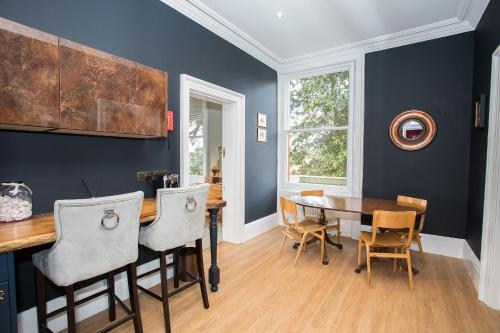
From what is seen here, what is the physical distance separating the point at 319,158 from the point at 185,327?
3323 mm

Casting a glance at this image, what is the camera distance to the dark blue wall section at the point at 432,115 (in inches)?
131

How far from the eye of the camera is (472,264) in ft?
9.21

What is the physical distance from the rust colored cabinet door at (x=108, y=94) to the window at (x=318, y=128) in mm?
2873

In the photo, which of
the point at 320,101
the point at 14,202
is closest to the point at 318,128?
the point at 320,101

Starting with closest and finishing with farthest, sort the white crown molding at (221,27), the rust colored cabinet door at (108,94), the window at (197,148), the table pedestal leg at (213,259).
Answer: the rust colored cabinet door at (108,94) → the table pedestal leg at (213,259) → the white crown molding at (221,27) → the window at (197,148)

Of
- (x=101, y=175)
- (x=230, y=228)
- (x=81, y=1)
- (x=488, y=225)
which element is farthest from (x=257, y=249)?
(x=81, y=1)

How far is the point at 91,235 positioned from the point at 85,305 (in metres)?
1.09

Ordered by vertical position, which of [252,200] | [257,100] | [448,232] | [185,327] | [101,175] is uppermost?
[257,100]

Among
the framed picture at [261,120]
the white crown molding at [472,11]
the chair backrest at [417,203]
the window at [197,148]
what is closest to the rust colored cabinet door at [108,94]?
the framed picture at [261,120]

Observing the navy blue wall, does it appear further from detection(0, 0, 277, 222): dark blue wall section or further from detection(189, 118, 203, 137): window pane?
detection(189, 118, 203, 137): window pane

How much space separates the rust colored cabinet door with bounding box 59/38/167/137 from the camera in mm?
1714

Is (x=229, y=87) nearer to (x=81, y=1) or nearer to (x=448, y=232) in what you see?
(x=81, y=1)

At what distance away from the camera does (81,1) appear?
6.66ft

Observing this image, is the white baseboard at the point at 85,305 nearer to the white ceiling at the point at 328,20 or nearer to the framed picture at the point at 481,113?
the white ceiling at the point at 328,20
